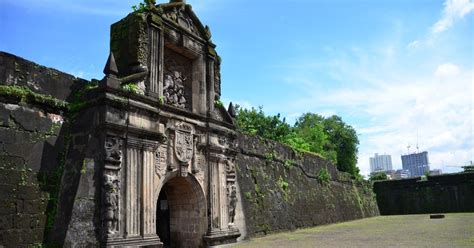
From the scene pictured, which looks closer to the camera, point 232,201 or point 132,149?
point 132,149

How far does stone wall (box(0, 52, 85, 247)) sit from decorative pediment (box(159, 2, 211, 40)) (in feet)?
11.6

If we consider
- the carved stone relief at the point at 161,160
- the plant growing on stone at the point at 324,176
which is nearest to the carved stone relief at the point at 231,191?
the carved stone relief at the point at 161,160

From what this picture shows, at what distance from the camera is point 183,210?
1087cm

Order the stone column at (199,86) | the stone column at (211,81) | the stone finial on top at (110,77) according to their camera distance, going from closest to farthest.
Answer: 1. the stone finial on top at (110,77)
2. the stone column at (199,86)
3. the stone column at (211,81)

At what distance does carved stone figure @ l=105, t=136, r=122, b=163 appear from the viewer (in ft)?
25.8

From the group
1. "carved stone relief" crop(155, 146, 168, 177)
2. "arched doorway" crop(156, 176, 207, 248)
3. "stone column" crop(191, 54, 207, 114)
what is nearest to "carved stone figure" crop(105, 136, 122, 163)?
"carved stone relief" crop(155, 146, 168, 177)

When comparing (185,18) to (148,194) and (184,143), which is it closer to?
(184,143)

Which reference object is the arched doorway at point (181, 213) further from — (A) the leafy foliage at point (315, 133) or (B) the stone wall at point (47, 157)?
(A) the leafy foliage at point (315, 133)

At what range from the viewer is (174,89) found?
34.4 feet

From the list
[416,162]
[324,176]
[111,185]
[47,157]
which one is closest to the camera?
[47,157]

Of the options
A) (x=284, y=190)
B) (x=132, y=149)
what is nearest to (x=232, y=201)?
(x=132, y=149)

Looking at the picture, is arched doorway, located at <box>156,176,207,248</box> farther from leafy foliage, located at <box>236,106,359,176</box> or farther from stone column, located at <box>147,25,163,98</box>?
leafy foliage, located at <box>236,106,359,176</box>

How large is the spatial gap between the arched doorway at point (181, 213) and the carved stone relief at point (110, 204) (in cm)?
253

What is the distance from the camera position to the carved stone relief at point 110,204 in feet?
24.8
